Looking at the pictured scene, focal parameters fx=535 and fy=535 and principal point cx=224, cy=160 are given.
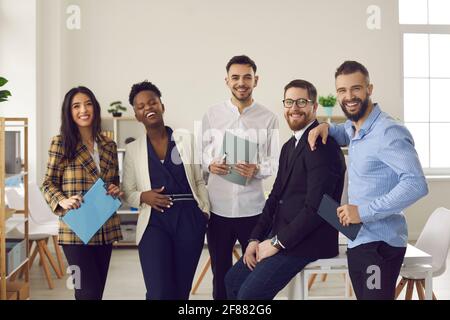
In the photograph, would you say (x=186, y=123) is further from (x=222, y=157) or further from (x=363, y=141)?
(x=363, y=141)

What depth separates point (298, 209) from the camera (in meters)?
2.27

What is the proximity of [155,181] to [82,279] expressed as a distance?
523mm

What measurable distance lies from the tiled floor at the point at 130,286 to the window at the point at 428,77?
Result: 212cm

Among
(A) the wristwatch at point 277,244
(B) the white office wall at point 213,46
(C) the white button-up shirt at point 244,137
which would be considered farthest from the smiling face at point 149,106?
(B) the white office wall at point 213,46

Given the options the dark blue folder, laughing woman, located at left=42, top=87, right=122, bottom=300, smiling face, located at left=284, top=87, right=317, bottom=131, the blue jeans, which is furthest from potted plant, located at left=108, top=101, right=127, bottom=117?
the dark blue folder

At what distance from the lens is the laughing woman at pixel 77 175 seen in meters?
2.27

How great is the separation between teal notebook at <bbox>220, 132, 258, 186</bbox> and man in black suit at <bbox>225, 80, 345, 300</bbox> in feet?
0.78

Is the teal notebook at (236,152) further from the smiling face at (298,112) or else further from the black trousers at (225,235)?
the smiling face at (298,112)

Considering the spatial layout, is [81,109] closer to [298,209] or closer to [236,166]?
[236,166]

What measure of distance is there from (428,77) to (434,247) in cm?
346

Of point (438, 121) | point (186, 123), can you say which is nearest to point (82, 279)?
point (186, 123)

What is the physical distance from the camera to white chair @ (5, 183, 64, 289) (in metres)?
4.16

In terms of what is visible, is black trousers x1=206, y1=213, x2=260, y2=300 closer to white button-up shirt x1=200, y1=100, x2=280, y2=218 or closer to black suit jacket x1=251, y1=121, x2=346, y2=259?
white button-up shirt x1=200, y1=100, x2=280, y2=218
